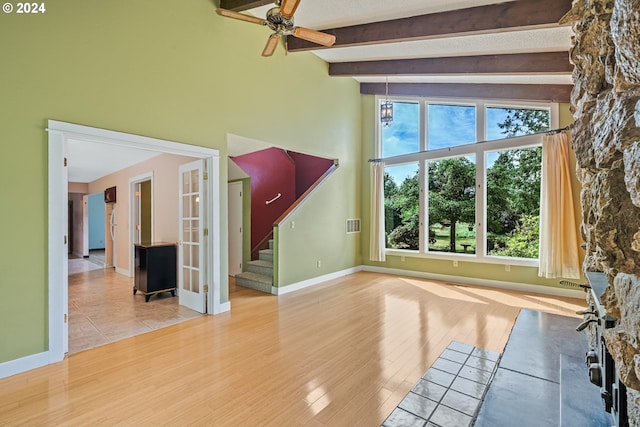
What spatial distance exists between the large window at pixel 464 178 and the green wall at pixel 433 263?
0.18 m

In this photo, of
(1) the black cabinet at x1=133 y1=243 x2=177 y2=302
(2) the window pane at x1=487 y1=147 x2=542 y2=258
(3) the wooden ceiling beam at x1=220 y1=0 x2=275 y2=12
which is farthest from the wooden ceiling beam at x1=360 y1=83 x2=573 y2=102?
(1) the black cabinet at x1=133 y1=243 x2=177 y2=302

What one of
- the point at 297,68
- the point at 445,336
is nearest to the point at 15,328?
the point at 445,336

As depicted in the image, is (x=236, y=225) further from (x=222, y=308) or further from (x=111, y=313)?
(x=111, y=313)

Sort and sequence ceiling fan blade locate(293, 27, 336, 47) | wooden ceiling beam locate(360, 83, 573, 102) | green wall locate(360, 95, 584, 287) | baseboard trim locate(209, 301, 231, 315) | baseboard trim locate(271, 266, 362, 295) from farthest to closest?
baseboard trim locate(271, 266, 362, 295)
green wall locate(360, 95, 584, 287)
wooden ceiling beam locate(360, 83, 573, 102)
baseboard trim locate(209, 301, 231, 315)
ceiling fan blade locate(293, 27, 336, 47)

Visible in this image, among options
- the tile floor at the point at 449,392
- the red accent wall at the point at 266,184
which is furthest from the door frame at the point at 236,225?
the tile floor at the point at 449,392

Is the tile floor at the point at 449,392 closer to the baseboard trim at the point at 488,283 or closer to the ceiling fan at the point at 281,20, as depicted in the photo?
the baseboard trim at the point at 488,283

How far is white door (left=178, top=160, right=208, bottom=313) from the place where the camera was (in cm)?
402

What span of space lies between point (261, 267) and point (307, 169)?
3.04m

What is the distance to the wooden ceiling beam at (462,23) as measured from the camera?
9.83 feet

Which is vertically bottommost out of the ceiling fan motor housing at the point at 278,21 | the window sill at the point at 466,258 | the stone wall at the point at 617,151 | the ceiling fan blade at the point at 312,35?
the window sill at the point at 466,258

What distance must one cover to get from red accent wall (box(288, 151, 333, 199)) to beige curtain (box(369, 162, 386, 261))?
1.25 metres

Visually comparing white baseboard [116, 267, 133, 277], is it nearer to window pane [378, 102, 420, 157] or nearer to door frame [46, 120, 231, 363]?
door frame [46, 120, 231, 363]

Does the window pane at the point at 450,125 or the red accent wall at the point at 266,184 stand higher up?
the window pane at the point at 450,125

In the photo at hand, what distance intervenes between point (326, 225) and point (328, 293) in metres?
1.49
